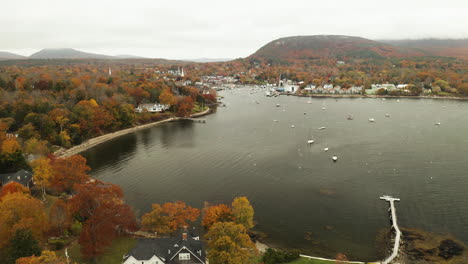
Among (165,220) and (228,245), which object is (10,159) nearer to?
(165,220)

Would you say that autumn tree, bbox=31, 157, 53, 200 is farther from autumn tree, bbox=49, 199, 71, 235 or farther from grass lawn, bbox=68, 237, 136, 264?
grass lawn, bbox=68, 237, 136, 264

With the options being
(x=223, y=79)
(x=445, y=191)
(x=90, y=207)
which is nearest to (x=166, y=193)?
(x=90, y=207)

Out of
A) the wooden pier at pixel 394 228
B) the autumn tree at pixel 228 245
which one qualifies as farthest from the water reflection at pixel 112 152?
the wooden pier at pixel 394 228

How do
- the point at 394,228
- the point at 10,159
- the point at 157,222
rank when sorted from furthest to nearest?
the point at 10,159 → the point at 394,228 → the point at 157,222

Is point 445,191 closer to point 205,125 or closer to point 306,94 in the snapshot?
point 205,125

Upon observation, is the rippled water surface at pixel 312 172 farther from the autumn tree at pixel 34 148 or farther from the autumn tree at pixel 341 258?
the autumn tree at pixel 34 148

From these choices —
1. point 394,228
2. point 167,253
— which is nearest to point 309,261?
point 394,228
